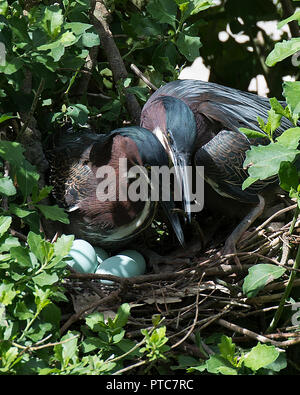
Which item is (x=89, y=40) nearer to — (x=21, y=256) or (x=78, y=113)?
(x=78, y=113)

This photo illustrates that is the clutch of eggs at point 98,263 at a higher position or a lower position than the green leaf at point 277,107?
lower

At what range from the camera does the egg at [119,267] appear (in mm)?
2326

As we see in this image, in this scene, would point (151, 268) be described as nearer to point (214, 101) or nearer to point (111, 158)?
point (111, 158)

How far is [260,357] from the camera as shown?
Answer: 1765 millimetres

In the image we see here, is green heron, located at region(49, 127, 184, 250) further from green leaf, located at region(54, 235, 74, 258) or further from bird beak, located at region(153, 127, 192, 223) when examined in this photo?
green leaf, located at region(54, 235, 74, 258)

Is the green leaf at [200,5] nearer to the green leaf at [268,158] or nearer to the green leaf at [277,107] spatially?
the green leaf at [277,107]

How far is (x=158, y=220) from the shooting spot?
9.09 ft

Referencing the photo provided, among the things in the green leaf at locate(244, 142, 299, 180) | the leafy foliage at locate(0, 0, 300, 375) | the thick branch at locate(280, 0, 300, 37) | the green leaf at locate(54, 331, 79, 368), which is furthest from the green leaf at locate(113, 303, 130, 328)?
the thick branch at locate(280, 0, 300, 37)

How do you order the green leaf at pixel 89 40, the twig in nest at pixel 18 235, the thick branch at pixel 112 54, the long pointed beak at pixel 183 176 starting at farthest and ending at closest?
1. the thick branch at pixel 112 54
2. the long pointed beak at pixel 183 176
3. the green leaf at pixel 89 40
4. the twig in nest at pixel 18 235

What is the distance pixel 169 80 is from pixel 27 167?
3.29 ft

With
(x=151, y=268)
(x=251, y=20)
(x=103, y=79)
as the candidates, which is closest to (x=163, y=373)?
(x=151, y=268)

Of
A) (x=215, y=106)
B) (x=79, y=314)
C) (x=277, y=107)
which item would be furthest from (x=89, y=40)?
(x=79, y=314)

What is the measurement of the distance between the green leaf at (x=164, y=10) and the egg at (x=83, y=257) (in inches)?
29.8

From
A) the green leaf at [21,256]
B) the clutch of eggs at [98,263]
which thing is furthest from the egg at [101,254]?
the green leaf at [21,256]
